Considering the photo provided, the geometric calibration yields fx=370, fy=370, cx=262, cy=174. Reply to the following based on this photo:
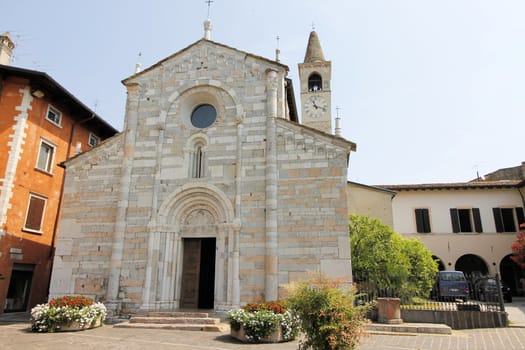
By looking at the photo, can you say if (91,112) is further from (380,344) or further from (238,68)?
(380,344)

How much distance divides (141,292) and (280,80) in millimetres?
9189

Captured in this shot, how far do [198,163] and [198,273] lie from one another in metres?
4.02

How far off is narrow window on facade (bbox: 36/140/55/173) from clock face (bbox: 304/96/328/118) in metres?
15.4

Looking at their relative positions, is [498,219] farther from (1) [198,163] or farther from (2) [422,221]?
(1) [198,163]

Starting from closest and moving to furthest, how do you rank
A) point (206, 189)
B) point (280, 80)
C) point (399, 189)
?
point (206, 189), point (280, 80), point (399, 189)

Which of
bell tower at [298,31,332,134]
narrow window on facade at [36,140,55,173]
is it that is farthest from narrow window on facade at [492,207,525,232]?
narrow window on facade at [36,140,55,173]

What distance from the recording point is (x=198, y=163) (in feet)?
45.6

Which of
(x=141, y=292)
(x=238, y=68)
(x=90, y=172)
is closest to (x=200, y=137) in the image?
(x=238, y=68)

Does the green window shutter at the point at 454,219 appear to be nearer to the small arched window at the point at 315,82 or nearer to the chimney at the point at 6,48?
the small arched window at the point at 315,82

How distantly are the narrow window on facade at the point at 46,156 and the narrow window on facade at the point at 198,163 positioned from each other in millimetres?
7926

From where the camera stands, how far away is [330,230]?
11883 mm

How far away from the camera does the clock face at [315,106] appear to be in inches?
979

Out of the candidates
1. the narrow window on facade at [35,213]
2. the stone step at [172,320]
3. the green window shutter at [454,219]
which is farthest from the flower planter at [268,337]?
the green window shutter at [454,219]

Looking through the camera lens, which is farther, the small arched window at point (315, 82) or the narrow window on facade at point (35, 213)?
the small arched window at point (315, 82)
